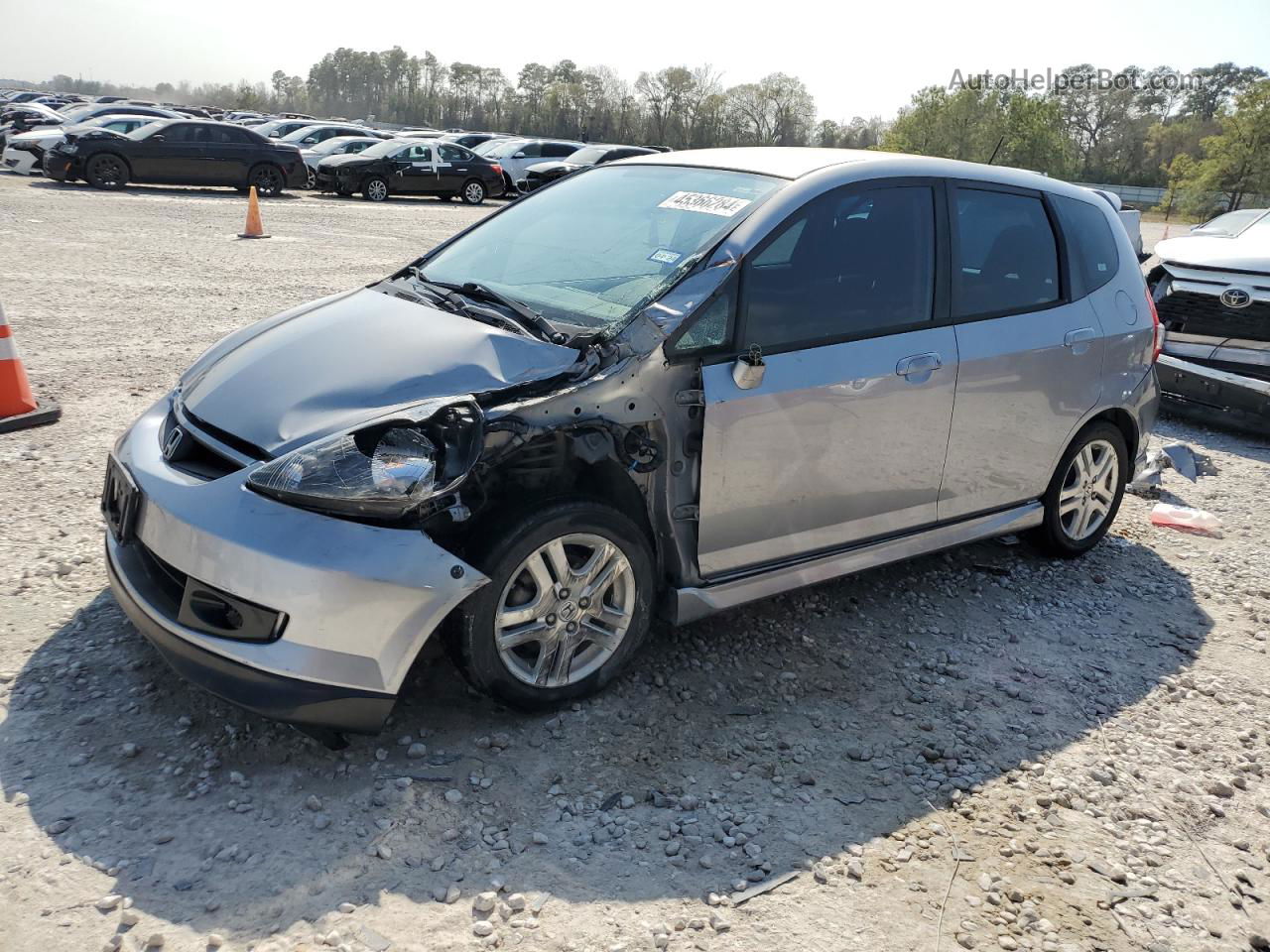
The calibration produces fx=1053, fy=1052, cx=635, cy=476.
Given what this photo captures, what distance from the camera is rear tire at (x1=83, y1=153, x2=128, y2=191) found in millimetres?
20062

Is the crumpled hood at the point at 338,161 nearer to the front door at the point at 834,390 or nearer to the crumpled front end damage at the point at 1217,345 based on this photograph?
the crumpled front end damage at the point at 1217,345

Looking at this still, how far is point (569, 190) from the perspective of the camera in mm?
4734

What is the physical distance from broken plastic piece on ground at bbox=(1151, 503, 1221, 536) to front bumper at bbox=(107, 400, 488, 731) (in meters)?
4.52

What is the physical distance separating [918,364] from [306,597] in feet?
8.12

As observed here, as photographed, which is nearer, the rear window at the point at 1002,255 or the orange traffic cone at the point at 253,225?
the rear window at the point at 1002,255

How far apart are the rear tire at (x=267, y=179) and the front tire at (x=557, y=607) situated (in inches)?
807

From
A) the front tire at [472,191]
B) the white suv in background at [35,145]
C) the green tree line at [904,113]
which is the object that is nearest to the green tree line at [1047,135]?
the green tree line at [904,113]

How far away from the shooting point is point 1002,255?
4.59m

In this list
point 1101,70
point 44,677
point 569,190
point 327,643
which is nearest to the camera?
point 327,643

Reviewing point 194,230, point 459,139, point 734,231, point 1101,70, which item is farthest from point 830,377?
point 1101,70

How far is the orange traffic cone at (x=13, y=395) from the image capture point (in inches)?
230

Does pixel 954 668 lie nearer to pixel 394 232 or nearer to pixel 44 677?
pixel 44 677

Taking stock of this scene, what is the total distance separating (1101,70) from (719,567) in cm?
4268

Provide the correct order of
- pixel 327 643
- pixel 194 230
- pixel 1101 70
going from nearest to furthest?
1. pixel 327 643
2. pixel 194 230
3. pixel 1101 70
